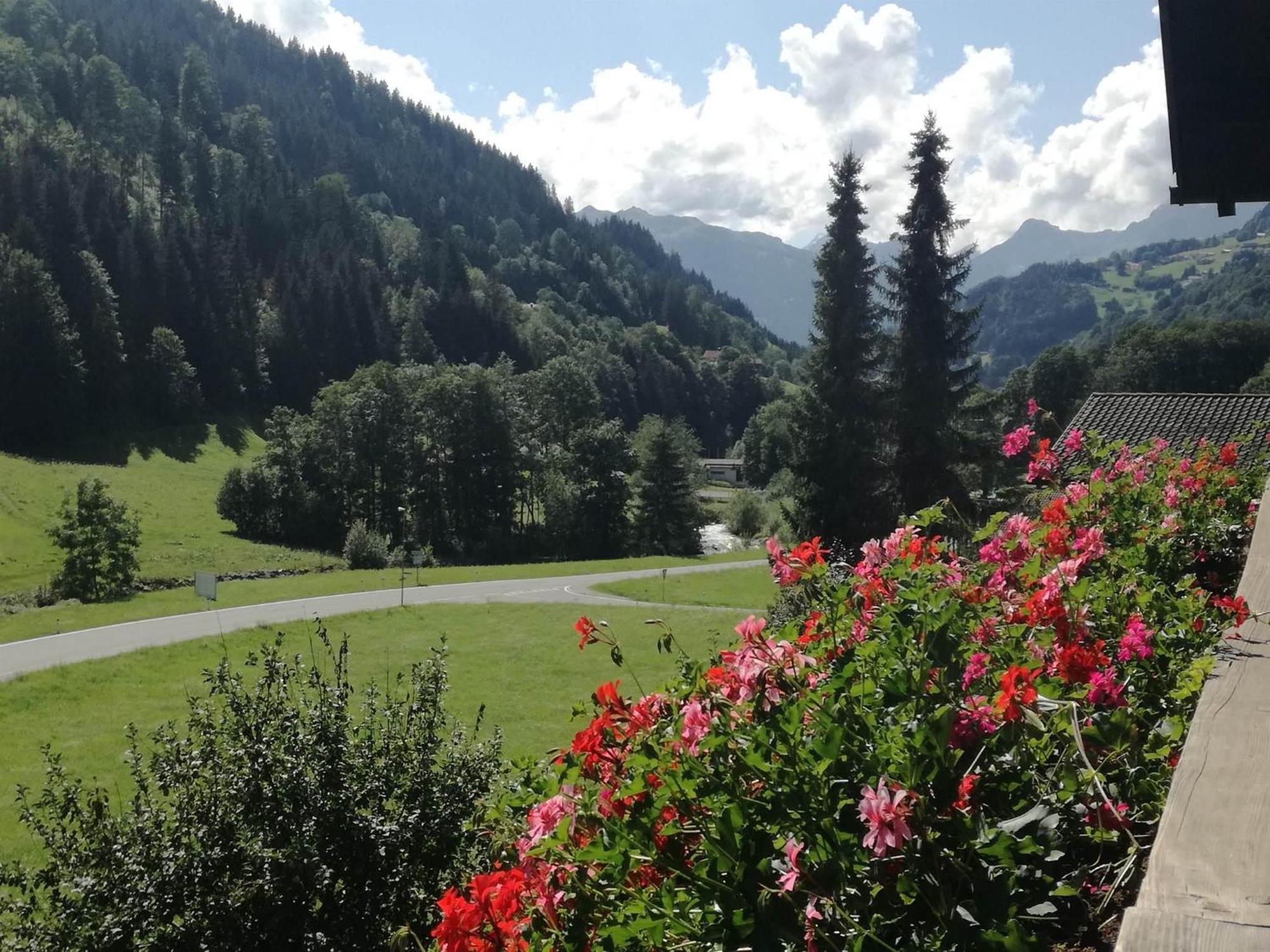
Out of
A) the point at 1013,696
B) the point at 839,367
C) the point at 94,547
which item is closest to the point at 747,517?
the point at 839,367

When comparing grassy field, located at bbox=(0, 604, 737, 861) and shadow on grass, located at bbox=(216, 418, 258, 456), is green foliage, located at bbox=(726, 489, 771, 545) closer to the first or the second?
grassy field, located at bbox=(0, 604, 737, 861)

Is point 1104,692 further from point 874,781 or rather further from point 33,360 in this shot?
point 33,360

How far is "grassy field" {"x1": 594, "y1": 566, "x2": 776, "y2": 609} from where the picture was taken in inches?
1070

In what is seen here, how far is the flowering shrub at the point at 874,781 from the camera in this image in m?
1.26

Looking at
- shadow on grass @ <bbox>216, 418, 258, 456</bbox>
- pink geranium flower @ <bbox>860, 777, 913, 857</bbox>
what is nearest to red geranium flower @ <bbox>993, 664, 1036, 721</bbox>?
pink geranium flower @ <bbox>860, 777, 913, 857</bbox>

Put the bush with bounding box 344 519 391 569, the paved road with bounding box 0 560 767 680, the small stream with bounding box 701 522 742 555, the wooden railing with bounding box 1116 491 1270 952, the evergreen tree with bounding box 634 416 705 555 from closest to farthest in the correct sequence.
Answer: the wooden railing with bounding box 1116 491 1270 952 < the paved road with bounding box 0 560 767 680 < the bush with bounding box 344 519 391 569 < the evergreen tree with bounding box 634 416 705 555 < the small stream with bounding box 701 522 742 555

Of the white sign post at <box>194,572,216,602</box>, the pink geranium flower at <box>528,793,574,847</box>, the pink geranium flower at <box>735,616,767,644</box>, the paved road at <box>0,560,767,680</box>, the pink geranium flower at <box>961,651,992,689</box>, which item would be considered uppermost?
the pink geranium flower at <box>735,616,767,644</box>

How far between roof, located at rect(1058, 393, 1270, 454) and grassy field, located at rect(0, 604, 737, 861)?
29.1 ft

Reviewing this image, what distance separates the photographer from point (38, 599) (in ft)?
96.4

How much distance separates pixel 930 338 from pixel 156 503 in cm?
4188

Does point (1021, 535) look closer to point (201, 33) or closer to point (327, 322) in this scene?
point (327, 322)

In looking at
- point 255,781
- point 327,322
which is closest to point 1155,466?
point 255,781

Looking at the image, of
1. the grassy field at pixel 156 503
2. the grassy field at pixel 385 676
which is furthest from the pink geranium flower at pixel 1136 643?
the grassy field at pixel 156 503

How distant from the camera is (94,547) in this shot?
30.2 metres
